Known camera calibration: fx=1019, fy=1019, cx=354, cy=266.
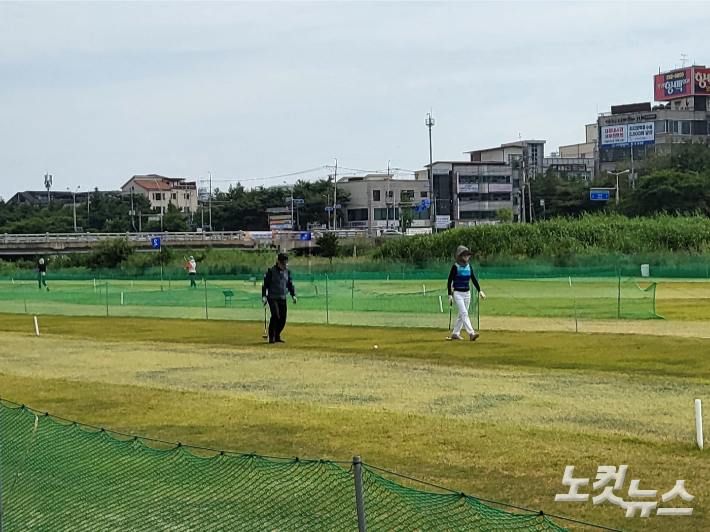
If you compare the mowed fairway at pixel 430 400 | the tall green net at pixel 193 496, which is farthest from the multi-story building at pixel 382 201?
the tall green net at pixel 193 496

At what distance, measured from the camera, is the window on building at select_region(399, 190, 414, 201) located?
140750mm

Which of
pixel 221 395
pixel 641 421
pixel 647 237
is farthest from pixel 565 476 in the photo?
pixel 647 237

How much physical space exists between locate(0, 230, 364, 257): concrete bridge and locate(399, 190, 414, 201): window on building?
24726 millimetres

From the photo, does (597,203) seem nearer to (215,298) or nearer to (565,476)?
(215,298)

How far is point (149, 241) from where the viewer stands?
332ft

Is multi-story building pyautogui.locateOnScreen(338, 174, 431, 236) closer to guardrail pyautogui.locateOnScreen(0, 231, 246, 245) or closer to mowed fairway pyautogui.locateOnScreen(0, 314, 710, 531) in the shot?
guardrail pyautogui.locateOnScreen(0, 231, 246, 245)

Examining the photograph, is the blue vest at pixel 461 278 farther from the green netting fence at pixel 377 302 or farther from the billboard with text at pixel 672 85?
the billboard with text at pixel 672 85

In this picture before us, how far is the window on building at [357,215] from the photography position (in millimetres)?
146625

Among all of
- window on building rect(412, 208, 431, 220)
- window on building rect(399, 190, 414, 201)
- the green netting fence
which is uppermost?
window on building rect(399, 190, 414, 201)

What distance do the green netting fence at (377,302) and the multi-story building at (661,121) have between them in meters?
98.4

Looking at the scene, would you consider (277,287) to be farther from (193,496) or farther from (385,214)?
(385,214)

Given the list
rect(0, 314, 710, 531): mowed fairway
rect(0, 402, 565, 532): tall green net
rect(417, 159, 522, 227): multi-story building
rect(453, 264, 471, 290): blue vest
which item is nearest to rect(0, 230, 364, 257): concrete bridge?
→ rect(417, 159, 522, 227): multi-story building

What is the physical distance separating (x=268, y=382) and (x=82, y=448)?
24.8 ft

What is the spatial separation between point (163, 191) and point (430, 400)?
17424 centimetres
